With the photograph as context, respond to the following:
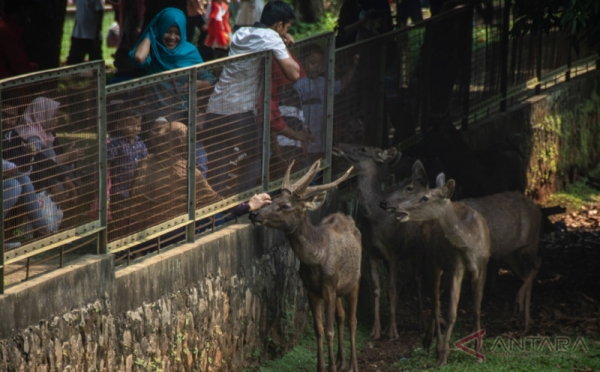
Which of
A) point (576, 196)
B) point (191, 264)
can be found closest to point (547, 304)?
point (191, 264)

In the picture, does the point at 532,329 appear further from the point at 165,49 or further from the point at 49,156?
the point at 49,156

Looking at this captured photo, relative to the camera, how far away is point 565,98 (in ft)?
56.3

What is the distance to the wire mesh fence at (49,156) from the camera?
615 cm

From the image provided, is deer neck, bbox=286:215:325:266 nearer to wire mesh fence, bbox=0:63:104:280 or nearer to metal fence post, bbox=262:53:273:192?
metal fence post, bbox=262:53:273:192

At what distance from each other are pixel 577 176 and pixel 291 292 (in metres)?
9.09

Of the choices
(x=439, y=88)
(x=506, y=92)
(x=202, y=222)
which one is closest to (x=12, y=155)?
(x=202, y=222)

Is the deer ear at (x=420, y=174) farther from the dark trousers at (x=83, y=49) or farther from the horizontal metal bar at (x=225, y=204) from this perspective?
the dark trousers at (x=83, y=49)

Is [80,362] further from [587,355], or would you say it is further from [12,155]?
[587,355]

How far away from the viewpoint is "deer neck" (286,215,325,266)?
8.70 meters

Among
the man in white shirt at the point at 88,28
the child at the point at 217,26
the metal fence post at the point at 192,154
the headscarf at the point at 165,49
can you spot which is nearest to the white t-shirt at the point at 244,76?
the metal fence post at the point at 192,154

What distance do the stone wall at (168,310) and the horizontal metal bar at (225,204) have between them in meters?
0.19

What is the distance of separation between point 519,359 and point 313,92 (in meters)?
3.18

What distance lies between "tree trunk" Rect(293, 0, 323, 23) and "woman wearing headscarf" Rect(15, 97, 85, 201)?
60.0 ft

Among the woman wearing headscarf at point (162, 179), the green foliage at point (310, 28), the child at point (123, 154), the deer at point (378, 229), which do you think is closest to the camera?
the child at point (123, 154)
